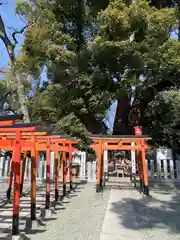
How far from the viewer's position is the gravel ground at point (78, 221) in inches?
164

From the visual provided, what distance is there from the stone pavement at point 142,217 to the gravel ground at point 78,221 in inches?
6.8

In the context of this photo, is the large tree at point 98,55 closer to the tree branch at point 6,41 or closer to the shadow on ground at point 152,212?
the tree branch at point 6,41

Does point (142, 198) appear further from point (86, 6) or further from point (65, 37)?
point (86, 6)

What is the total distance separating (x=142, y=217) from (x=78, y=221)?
1430mm

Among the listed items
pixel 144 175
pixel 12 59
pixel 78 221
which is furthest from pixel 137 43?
pixel 78 221

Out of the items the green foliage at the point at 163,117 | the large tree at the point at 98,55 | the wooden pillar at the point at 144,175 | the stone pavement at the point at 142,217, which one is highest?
the large tree at the point at 98,55

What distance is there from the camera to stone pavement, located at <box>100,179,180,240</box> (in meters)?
4.32

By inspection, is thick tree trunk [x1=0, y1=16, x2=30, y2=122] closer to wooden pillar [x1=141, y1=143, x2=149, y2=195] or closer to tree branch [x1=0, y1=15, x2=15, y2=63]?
Result: tree branch [x1=0, y1=15, x2=15, y2=63]

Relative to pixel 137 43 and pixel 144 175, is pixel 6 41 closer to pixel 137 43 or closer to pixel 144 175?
pixel 137 43

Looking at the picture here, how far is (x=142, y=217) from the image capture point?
5621 millimetres

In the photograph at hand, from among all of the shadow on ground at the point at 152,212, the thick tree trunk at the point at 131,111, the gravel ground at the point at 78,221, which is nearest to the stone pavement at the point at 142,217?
the shadow on ground at the point at 152,212

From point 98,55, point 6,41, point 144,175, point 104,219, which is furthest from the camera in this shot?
point 6,41

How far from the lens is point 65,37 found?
1152cm

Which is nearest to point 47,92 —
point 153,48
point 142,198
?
point 153,48
